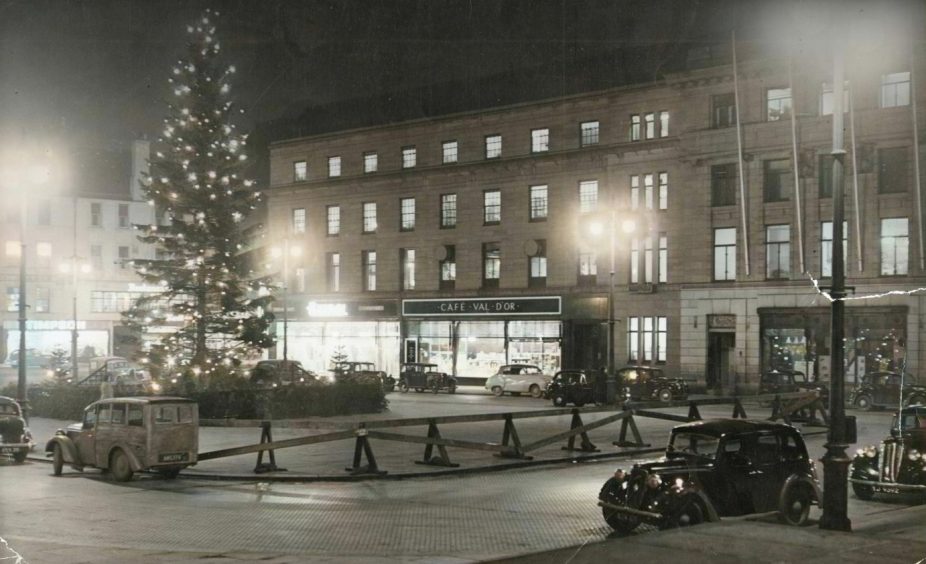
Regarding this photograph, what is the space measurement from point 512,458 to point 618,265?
103ft

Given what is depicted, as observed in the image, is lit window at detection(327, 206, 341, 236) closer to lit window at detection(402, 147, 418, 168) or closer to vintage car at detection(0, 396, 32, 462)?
lit window at detection(402, 147, 418, 168)

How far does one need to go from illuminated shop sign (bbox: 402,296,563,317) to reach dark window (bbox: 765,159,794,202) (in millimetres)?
13064

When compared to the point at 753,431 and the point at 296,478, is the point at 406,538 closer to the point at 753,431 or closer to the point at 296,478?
the point at 753,431

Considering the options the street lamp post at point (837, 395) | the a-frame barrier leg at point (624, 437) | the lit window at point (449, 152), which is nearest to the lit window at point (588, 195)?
the lit window at point (449, 152)

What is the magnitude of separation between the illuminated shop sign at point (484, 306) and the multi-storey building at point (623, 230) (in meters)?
0.11

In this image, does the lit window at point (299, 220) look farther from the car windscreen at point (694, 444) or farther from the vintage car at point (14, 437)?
the car windscreen at point (694, 444)

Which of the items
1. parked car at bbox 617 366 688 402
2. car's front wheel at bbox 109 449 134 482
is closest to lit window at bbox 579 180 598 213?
parked car at bbox 617 366 688 402

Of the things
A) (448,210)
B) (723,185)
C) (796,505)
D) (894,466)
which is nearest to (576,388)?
(723,185)

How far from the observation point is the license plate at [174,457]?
65.3ft

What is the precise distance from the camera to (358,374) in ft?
143

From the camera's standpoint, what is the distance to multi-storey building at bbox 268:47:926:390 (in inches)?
1748

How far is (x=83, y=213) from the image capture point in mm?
83875

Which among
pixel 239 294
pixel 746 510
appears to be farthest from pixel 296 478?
pixel 239 294

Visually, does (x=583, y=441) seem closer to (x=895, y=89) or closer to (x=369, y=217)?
(x=895, y=89)
